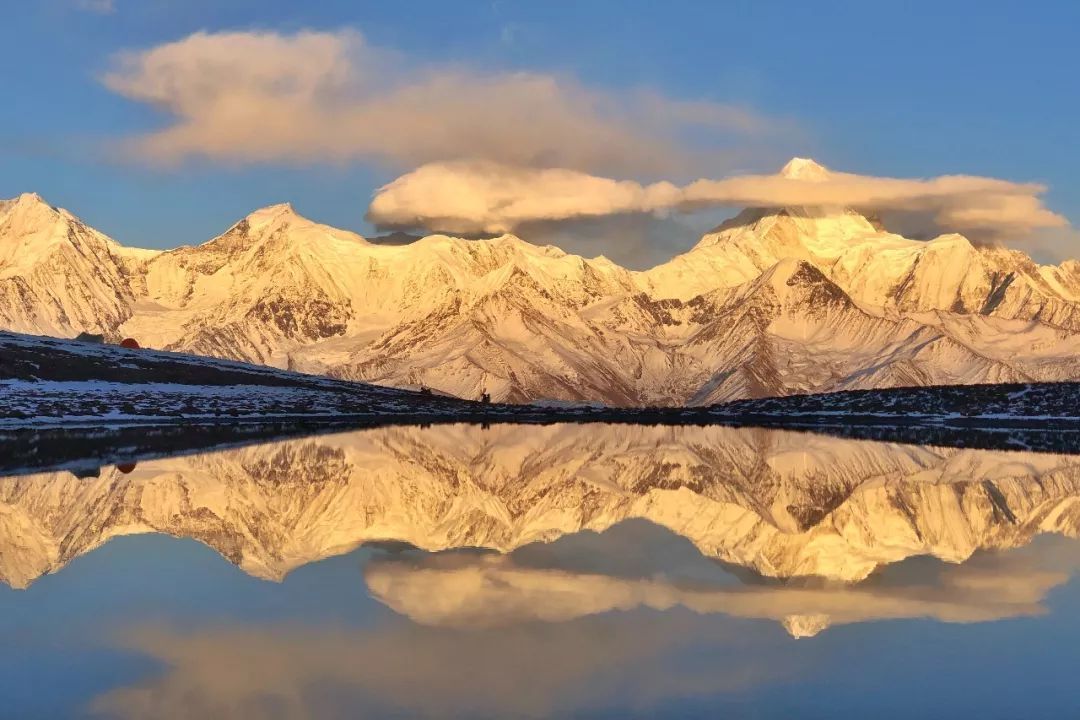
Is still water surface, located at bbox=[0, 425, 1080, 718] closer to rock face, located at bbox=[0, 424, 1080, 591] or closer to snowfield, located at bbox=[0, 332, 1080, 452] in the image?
rock face, located at bbox=[0, 424, 1080, 591]

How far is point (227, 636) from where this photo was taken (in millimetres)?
25203

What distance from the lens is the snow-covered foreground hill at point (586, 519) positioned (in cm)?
2956

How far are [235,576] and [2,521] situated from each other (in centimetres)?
1434

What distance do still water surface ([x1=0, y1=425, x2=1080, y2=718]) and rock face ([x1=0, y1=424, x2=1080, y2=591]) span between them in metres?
0.22

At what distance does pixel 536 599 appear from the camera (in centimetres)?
2886

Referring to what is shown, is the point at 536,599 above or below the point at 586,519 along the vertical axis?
below

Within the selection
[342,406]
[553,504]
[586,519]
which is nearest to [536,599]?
[586,519]

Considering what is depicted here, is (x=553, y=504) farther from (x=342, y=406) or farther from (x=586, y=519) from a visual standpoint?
(x=342, y=406)

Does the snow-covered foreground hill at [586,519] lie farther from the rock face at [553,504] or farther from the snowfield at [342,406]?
the snowfield at [342,406]

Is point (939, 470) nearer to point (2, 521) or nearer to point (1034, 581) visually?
point (1034, 581)

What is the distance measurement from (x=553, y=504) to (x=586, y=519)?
4896 mm

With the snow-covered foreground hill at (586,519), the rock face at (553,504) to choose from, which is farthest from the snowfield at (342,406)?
the snow-covered foreground hill at (586,519)

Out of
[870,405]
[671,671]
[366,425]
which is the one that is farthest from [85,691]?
[870,405]

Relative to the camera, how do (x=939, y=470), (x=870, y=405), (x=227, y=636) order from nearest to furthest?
1. (x=227, y=636)
2. (x=939, y=470)
3. (x=870, y=405)
